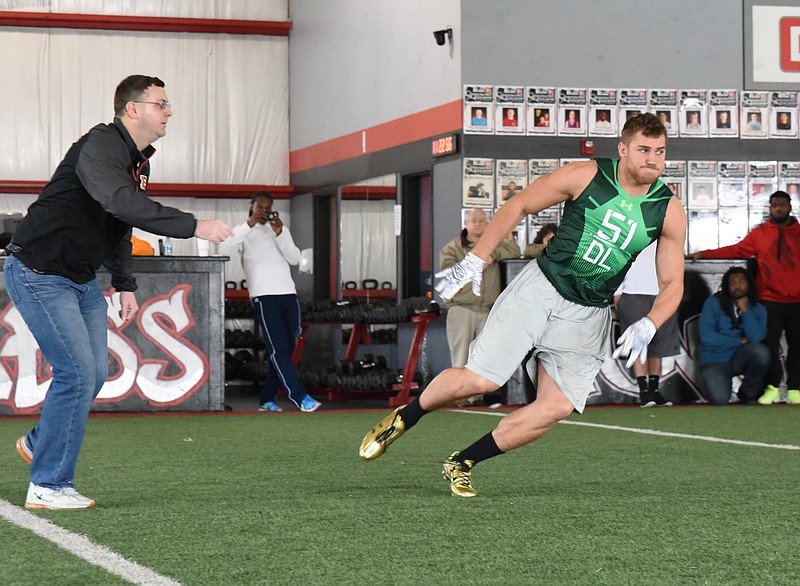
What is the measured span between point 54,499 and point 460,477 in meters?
1.72

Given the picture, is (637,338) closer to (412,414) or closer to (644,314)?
(412,414)

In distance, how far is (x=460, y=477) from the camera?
573 centimetres

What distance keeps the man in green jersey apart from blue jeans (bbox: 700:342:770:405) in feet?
23.1

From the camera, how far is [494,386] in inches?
222

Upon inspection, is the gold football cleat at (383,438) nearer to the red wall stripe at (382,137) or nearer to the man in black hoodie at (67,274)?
the man in black hoodie at (67,274)

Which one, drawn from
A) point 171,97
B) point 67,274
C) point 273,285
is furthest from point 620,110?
point 67,274

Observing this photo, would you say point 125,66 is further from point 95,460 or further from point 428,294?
point 95,460

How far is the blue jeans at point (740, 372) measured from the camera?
12.4 m

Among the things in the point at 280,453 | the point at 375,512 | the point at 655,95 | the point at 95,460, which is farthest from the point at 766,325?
the point at 375,512

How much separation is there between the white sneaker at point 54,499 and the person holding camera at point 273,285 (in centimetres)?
636

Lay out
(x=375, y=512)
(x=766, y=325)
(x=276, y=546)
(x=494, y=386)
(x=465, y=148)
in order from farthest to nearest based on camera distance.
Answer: (x=465, y=148) → (x=766, y=325) → (x=494, y=386) → (x=375, y=512) → (x=276, y=546)

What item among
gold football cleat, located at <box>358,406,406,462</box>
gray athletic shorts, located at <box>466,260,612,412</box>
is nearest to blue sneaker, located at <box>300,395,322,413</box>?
gold football cleat, located at <box>358,406,406,462</box>

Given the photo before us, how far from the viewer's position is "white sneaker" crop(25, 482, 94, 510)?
209 inches

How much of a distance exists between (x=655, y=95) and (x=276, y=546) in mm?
10501
